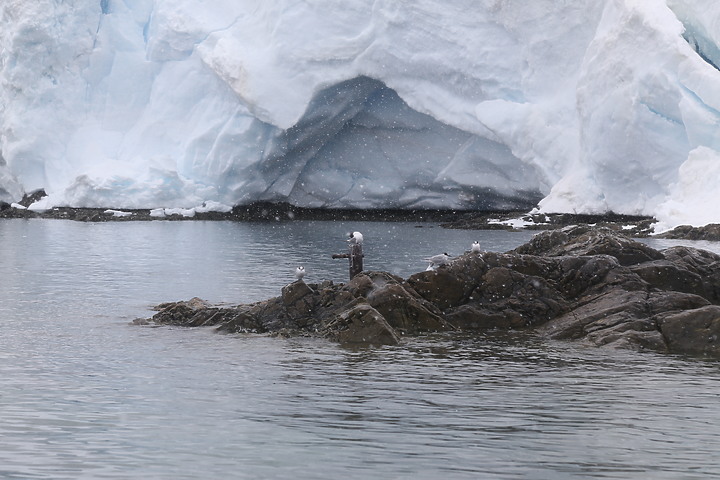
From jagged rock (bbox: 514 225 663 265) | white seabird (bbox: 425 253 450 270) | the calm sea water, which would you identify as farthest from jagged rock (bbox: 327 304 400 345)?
jagged rock (bbox: 514 225 663 265)

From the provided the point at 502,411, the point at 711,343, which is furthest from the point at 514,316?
the point at 502,411

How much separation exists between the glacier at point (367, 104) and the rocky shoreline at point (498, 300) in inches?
514

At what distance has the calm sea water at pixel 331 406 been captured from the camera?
5.89 m

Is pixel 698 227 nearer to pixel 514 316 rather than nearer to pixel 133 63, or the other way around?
pixel 514 316

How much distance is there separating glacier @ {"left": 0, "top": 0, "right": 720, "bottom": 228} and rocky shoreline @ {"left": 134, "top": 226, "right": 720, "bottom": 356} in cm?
1305

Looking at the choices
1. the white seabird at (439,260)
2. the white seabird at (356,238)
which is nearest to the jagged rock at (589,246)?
the white seabird at (439,260)

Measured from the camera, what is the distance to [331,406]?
7383 mm

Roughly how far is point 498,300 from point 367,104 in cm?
2110

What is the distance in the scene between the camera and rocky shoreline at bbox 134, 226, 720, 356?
34.5ft

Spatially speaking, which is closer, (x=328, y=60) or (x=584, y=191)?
(x=584, y=191)

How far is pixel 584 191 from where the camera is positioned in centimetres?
2700

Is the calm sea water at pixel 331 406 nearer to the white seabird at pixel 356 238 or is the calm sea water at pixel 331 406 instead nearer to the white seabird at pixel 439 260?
the white seabird at pixel 439 260

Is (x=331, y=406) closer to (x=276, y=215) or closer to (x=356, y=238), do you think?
(x=356, y=238)

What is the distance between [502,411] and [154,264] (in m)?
14.7
